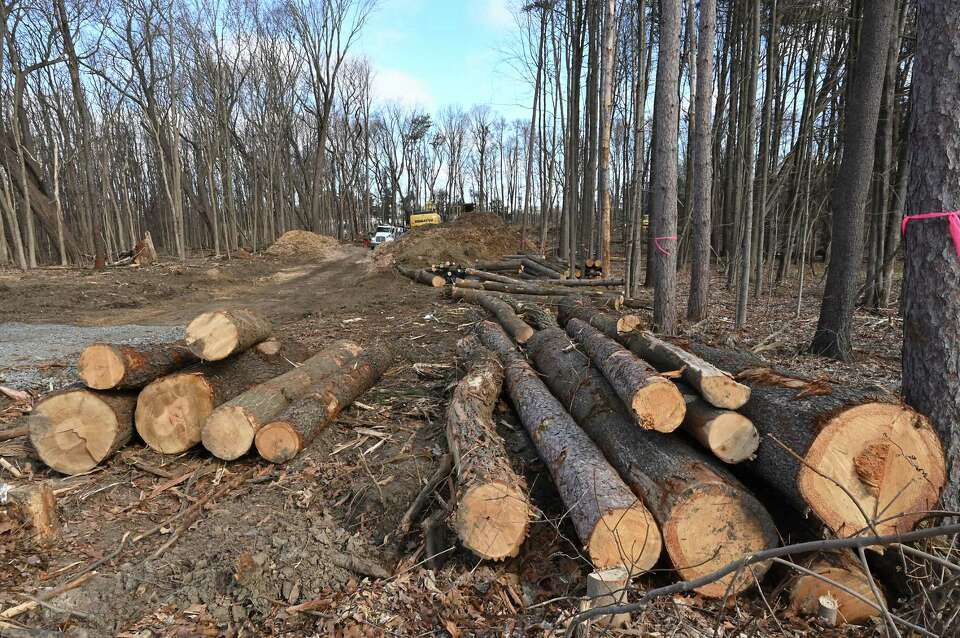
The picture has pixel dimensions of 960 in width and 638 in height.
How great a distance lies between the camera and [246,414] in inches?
144

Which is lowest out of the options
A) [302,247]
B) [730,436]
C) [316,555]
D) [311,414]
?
[316,555]

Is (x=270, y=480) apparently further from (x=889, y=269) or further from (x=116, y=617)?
(x=889, y=269)

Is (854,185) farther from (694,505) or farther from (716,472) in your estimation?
(694,505)

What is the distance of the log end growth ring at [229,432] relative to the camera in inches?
143

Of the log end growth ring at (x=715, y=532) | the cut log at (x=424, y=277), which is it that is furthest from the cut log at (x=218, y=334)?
the cut log at (x=424, y=277)

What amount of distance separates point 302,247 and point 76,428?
22.0 m

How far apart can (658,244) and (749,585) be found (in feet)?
16.5

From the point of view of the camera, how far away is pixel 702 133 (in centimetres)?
783

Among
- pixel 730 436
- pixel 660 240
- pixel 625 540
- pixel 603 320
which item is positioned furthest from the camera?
pixel 660 240

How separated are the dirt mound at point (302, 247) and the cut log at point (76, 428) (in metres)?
20.4

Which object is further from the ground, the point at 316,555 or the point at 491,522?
the point at 491,522

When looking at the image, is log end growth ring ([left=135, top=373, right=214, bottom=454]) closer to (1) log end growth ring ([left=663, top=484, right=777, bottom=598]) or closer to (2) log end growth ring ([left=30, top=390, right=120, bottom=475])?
(2) log end growth ring ([left=30, top=390, right=120, bottom=475])

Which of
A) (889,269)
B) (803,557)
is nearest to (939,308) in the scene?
(803,557)

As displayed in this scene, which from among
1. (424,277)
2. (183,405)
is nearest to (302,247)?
(424,277)
